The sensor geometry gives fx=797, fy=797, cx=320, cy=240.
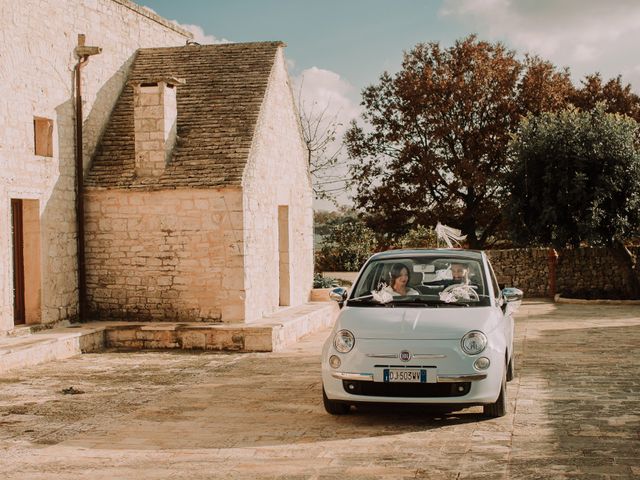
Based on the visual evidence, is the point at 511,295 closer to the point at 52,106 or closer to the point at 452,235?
the point at 52,106

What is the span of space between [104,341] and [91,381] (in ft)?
10.9

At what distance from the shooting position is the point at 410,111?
2930 cm

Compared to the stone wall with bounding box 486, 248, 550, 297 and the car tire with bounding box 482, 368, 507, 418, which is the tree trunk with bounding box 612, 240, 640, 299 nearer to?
the stone wall with bounding box 486, 248, 550, 297

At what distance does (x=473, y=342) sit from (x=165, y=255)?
27.9ft

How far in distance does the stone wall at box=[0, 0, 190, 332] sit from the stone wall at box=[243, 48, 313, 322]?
3.36 metres

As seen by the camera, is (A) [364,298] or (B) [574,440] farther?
(A) [364,298]

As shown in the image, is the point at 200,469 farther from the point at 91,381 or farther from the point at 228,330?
the point at 228,330

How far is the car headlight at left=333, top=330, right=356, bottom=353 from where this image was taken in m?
8.07

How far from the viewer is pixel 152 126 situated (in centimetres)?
1536

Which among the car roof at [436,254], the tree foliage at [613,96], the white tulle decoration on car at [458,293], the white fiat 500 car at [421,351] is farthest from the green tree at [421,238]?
the white fiat 500 car at [421,351]

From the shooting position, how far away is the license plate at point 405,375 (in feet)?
25.5

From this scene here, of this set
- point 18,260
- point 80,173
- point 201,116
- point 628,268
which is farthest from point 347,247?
point 18,260

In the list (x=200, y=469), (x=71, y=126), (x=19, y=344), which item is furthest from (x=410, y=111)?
(x=200, y=469)

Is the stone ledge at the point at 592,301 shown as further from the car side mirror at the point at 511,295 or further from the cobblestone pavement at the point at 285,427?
the car side mirror at the point at 511,295
